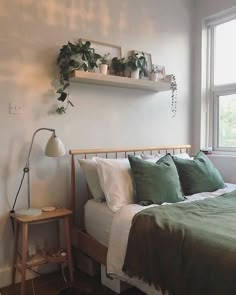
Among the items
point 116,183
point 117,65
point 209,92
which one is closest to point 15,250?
point 116,183

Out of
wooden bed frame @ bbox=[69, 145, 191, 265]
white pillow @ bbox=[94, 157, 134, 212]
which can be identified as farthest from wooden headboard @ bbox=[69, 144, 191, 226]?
white pillow @ bbox=[94, 157, 134, 212]

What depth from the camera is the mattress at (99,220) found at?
2.25 meters

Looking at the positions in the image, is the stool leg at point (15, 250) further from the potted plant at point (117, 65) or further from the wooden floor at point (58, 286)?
the potted plant at point (117, 65)

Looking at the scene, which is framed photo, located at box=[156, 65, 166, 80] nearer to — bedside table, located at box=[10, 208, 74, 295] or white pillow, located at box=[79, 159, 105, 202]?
white pillow, located at box=[79, 159, 105, 202]

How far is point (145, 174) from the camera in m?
2.38

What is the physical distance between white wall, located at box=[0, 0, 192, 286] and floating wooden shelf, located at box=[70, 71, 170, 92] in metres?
Answer: 0.08

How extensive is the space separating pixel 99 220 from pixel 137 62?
4.95 ft

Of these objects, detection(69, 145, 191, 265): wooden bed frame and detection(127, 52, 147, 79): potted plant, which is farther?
detection(127, 52, 147, 79): potted plant

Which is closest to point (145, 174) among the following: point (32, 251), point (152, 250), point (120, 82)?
point (152, 250)

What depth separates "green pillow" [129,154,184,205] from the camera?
7.59 feet

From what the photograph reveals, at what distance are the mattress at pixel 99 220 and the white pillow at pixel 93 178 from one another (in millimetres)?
61

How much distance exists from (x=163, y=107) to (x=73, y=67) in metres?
1.27

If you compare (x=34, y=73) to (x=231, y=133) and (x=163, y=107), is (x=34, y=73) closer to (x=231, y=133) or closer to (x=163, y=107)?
(x=163, y=107)

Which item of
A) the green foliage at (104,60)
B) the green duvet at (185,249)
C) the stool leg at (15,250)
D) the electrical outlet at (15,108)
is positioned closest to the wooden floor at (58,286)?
the stool leg at (15,250)
